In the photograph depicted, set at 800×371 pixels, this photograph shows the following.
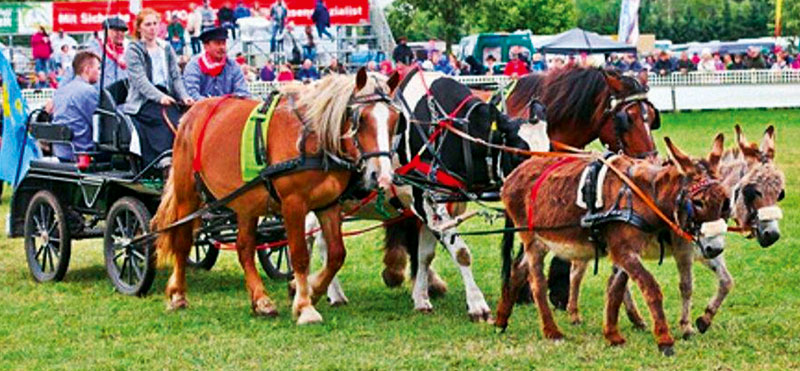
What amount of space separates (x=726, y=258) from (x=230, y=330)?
5.18 meters

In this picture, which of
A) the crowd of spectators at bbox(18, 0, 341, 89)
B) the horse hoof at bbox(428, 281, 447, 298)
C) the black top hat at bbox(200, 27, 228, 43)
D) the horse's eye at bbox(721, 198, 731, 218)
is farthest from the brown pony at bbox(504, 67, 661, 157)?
the crowd of spectators at bbox(18, 0, 341, 89)

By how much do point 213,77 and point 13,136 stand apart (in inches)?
85.7

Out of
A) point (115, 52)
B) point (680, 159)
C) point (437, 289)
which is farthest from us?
point (115, 52)

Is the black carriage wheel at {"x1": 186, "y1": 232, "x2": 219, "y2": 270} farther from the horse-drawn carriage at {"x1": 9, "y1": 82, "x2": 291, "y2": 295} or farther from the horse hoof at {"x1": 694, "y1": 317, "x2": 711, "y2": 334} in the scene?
the horse hoof at {"x1": 694, "y1": 317, "x2": 711, "y2": 334}

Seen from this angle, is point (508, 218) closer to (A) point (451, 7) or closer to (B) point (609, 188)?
(B) point (609, 188)

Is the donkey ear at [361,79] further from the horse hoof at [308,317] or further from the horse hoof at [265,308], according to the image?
the horse hoof at [265,308]

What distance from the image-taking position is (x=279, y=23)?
1521 inches

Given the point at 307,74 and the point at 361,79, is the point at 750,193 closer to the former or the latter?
the point at 361,79

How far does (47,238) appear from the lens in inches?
519

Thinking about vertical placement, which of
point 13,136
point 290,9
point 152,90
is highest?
point 290,9

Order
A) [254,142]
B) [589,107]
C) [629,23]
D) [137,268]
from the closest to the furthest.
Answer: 1. [254,142]
2. [589,107]
3. [137,268]
4. [629,23]

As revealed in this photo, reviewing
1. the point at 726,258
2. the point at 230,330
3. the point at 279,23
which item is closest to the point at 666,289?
the point at 726,258

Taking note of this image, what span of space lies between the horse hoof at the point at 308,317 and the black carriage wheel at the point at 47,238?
301cm

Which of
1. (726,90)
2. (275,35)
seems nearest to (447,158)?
(275,35)
